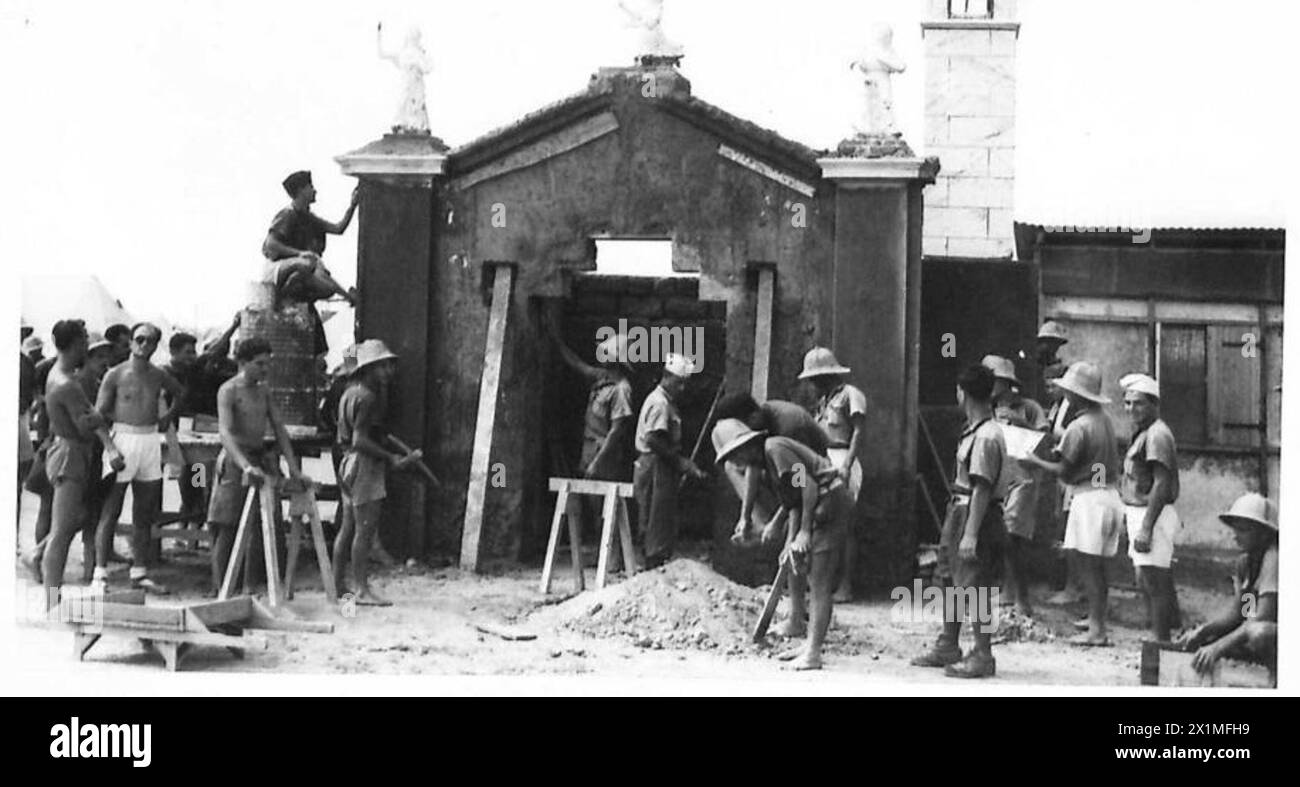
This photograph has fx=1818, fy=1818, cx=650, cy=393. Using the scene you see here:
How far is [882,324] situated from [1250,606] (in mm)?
2313

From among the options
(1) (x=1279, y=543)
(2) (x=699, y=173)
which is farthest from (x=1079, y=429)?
(2) (x=699, y=173)

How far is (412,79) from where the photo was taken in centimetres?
973

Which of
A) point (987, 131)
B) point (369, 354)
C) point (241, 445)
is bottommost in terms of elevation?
point (241, 445)

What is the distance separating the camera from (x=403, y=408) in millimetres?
9867

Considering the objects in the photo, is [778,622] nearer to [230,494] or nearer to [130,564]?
[230,494]

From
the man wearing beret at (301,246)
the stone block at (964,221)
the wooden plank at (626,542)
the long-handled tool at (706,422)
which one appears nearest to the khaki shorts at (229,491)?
the man wearing beret at (301,246)

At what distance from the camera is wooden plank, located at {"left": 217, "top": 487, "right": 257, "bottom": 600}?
924cm

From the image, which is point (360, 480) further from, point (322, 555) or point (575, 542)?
point (575, 542)

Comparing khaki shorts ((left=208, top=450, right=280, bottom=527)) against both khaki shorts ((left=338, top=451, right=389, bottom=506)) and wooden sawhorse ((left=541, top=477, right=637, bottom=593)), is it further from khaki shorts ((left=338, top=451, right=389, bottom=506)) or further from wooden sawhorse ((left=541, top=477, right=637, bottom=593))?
wooden sawhorse ((left=541, top=477, right=637, bottom=593))

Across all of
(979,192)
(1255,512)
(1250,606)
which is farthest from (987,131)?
(1250,606)

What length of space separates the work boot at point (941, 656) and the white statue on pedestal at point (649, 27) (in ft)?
11.1

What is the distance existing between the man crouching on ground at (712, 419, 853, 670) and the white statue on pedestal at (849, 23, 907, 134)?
1871 mm

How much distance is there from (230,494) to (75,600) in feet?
3.08

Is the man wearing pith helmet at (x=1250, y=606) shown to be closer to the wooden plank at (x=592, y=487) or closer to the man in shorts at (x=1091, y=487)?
the man in shorts at (x=1091, y=487)
